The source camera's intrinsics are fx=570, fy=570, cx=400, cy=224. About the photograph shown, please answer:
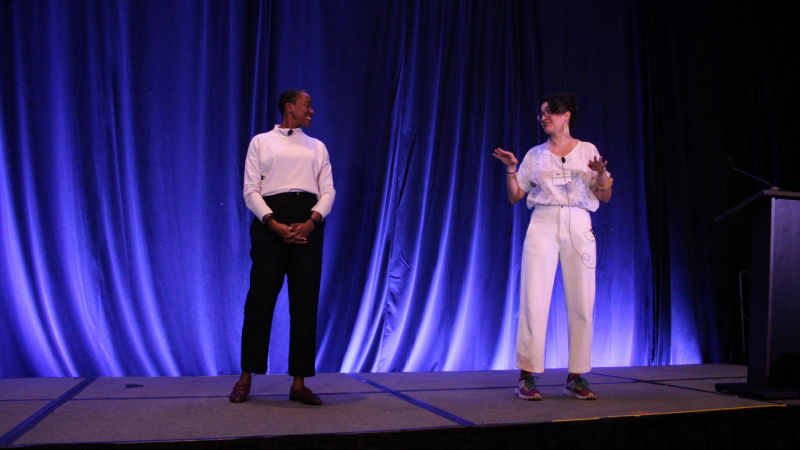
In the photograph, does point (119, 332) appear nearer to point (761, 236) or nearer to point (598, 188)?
point (598, 188)

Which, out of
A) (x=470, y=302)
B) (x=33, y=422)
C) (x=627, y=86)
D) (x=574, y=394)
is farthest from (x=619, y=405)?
(x=627, y=86)

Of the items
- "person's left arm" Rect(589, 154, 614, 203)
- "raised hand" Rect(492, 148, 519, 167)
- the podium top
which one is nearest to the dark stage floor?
the podium top

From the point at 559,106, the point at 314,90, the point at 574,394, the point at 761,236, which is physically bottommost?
the point at 574,394

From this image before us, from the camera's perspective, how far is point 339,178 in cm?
368

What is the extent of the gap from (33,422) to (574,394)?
2.04 m

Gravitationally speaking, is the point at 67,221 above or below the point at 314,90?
below

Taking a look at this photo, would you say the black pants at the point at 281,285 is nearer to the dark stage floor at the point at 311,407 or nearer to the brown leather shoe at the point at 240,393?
the brown leather shoe at the point at 240,393

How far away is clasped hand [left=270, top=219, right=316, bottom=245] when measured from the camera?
7.31 feet

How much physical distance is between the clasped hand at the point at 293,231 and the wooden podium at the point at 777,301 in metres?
1.80

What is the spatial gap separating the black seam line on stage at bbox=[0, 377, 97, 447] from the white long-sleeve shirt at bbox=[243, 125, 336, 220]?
1025 mm

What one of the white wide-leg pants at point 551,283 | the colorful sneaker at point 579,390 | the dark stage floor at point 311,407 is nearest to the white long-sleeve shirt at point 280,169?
the dark stage floor at point 311,407

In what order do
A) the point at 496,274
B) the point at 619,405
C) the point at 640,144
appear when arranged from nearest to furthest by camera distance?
the point at 619,405, the point at 496,274, the point at 640,144

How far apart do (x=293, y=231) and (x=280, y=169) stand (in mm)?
284

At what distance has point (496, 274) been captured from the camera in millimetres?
3967
